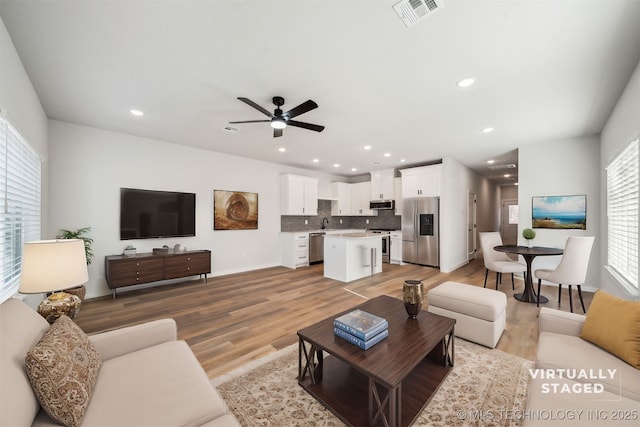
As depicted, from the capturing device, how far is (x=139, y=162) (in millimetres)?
4270

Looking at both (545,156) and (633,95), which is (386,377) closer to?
(633,95)

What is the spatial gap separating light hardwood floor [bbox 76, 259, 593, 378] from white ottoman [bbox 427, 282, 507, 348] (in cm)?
18

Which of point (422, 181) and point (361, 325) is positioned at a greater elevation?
point (422, 181)

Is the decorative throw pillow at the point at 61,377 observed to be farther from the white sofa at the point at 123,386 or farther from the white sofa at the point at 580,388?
the white sofa at the point at 580,388

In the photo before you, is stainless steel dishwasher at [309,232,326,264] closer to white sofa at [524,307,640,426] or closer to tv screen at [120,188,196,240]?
tv screen at [120,188,196,240]

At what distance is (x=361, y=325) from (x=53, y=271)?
2.01 metres

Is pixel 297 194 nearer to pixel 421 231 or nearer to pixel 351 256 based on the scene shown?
pixel 351 256

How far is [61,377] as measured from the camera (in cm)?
101

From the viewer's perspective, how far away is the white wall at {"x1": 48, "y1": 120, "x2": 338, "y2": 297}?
3664 millimetres

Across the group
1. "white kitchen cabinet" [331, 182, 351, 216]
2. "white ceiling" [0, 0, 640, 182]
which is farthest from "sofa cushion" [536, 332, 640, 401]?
"white kitchen cabinet" [331, 182, 351, 216]

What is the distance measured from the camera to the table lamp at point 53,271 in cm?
153

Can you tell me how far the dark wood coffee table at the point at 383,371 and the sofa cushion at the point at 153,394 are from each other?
2.33 ft

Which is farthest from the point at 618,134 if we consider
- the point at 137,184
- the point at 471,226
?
the point at 137,184

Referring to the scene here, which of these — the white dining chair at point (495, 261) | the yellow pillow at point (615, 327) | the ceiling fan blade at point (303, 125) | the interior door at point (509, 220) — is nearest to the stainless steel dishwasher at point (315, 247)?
the white dining chair at point (495, 261)
